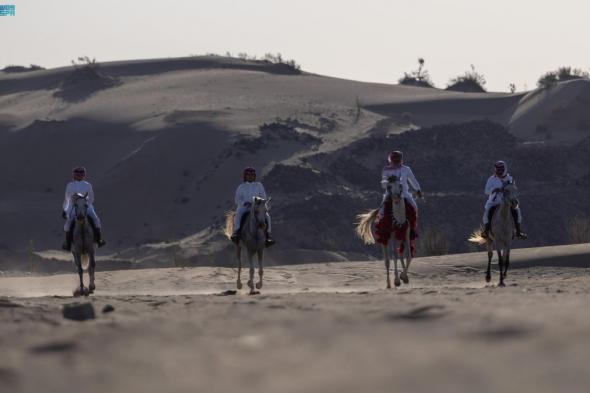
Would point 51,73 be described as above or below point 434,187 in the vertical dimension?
above

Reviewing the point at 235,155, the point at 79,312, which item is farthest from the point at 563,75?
the point at 79,312

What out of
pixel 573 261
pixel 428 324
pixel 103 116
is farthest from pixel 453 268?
pixel 103 116

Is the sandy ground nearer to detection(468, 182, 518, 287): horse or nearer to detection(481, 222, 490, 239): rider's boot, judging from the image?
detection(468, 182, 518, 287): horse

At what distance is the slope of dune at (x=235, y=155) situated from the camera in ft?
131

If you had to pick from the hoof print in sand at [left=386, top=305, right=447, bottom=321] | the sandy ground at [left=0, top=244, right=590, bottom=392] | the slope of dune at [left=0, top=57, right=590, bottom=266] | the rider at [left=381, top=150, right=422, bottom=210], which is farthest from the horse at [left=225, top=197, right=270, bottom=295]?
the slope of dune at [left=0, top=57, right=590, bottom=266]

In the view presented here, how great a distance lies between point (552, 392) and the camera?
25.3ft

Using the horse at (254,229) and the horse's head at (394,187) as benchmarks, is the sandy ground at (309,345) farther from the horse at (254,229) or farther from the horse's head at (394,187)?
the horse's head at (394,187)

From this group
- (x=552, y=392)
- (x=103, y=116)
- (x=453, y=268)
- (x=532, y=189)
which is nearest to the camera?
(x=552, y=392)

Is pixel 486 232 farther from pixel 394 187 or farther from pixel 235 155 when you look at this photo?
pixel 235 155

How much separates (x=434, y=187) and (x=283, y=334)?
118ft

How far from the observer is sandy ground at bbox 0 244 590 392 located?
8.53 metres

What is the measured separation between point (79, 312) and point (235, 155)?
37961 millimetres

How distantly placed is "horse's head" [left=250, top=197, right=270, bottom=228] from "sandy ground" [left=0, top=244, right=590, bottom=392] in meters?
5.11

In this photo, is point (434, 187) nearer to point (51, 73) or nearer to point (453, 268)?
point (453, 268)
